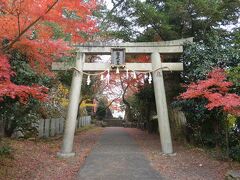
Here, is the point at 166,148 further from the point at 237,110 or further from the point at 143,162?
the point at 237,110

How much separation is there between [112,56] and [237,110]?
220 inches

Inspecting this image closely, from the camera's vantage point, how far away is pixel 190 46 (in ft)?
40.6

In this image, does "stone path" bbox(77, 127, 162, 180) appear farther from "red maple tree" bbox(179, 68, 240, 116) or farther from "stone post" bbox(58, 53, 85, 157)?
"red maple tree" bbox(179, 68, 240, 116)

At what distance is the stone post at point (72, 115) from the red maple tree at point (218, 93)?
4.50 meters

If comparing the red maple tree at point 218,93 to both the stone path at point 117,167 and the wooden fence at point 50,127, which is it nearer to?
the stone path at point 117,167

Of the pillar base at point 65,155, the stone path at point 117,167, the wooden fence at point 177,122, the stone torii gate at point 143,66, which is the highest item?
the stone torii gate at point 143,66

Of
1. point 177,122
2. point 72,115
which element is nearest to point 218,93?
point 177,122

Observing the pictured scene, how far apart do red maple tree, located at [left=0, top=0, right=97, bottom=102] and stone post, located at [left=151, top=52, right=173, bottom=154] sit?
12.6 feet

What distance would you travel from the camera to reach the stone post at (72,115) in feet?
36.5

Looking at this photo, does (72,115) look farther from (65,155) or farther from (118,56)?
(118,56)

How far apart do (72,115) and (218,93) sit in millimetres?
5686

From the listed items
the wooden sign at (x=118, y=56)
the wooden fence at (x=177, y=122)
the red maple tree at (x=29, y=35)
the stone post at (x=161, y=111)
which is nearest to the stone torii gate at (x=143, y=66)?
the stone post at (x=161, y=111)

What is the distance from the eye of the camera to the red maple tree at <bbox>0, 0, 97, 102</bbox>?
23.8ft

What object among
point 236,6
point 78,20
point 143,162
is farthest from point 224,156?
point 78,20
